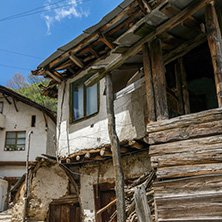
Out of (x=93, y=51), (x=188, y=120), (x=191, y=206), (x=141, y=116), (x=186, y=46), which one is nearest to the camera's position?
(x=191, y=206)

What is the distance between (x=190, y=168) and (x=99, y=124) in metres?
4.56

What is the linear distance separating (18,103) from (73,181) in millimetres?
12508

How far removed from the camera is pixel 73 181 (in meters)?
10.1

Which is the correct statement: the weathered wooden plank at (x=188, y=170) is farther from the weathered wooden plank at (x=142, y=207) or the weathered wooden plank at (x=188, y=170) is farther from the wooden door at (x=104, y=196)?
the wooden door at (x=104, y=196)

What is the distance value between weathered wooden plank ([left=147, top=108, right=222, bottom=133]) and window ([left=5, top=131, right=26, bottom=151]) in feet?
53.0

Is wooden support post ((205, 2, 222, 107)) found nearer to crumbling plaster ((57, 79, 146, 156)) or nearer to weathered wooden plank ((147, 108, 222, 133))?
weathered wooden plank ((147, 108, 222, 133))

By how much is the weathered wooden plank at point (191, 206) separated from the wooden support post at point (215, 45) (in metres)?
1.48

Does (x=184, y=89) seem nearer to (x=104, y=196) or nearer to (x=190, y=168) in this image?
(x=190, y=168)

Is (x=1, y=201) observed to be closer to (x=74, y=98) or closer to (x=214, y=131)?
(x=74, y=98)

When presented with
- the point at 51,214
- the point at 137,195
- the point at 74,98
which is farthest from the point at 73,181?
the point at 137,195

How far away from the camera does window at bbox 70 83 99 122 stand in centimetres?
941

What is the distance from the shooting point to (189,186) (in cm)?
455

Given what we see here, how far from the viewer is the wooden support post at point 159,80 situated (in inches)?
210

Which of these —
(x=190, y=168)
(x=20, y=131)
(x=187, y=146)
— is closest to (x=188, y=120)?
(x=187, y=146)
